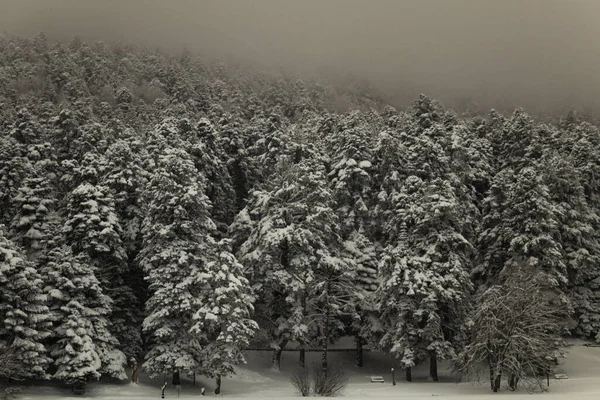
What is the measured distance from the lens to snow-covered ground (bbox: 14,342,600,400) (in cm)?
3309

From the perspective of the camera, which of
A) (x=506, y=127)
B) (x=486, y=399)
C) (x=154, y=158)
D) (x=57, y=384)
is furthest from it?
(x=506, y=127)

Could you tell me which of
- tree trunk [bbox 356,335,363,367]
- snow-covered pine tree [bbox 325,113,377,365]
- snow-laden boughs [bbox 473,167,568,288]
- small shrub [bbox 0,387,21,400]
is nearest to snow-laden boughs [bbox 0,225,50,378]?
small shrub [bbox 0,387,21,400]

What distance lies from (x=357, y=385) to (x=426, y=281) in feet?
28.4

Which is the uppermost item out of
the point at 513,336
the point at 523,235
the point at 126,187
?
the point at 126,187

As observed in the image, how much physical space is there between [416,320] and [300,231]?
10.2m

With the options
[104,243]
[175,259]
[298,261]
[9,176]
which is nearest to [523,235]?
[298,261]

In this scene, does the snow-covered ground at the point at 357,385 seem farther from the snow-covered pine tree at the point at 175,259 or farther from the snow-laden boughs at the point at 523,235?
the snow-laden boughs at the point at 523,235

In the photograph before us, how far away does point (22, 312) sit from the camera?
30.3 metres

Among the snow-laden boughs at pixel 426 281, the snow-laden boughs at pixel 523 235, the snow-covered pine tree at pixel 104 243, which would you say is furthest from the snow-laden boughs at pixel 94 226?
the snow-laden boughs at pixel 523 235

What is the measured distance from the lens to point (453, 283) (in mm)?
40500

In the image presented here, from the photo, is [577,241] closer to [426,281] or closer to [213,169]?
[426,281]

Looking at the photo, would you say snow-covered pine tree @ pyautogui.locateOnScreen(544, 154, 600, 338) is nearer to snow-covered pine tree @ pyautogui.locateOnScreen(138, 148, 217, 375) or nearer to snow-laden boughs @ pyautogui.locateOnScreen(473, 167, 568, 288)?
snow-laden boughs @ pyautogui.locateOnScreen(473, 167, 568, 288)

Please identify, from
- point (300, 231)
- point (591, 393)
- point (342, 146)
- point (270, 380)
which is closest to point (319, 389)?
point (270, 380)

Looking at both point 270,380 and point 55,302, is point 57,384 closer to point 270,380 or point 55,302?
point 55,302
